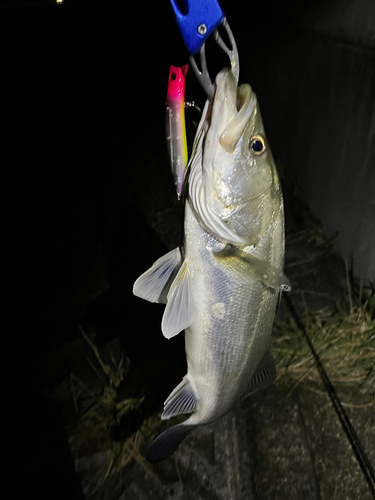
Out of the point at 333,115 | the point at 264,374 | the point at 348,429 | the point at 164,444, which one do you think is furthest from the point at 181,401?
the point at 333,115

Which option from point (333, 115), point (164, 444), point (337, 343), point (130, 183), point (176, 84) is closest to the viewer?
point (176, 84)

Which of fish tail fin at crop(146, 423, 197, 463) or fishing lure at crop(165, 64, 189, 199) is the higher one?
fishing lure at crop(165, 64, 189, 199)

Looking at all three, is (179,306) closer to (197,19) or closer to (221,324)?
(221,324)

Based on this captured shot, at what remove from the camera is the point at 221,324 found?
5.10 feet

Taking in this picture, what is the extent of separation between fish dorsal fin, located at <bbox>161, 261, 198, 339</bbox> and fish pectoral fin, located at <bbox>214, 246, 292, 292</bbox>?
7.1 inches

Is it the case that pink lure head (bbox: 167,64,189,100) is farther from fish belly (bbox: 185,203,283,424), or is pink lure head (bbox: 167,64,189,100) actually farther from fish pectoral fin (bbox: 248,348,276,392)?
fish pectoral fin (bbox: 248,348,276,392)

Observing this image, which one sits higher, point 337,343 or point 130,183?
point 130,183

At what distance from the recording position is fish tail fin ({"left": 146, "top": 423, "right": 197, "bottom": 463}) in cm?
165

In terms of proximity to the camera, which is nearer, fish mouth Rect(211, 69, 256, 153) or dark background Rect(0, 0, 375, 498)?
fish mouth Rect(211, 69, 256, 153)

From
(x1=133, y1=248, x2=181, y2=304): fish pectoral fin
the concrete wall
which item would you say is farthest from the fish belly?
the concrete wall

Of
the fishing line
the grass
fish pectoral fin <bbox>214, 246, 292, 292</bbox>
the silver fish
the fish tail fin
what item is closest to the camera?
the silver fish

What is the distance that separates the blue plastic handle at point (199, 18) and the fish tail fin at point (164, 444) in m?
1.71

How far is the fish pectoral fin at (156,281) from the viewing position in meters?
1.48

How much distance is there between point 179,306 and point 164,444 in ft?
2.51
